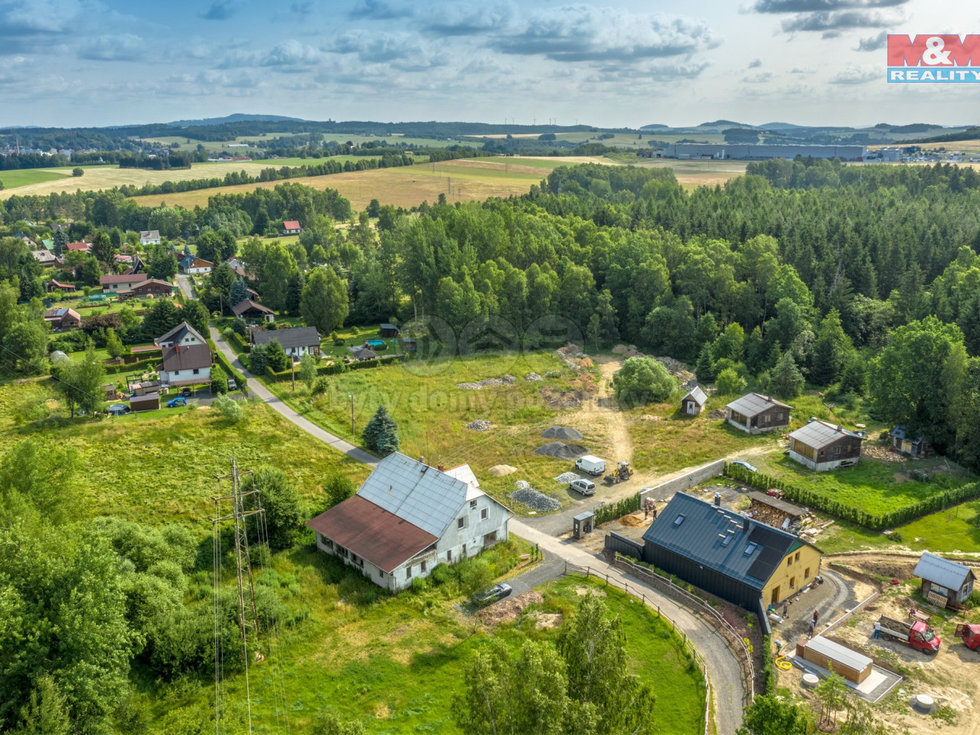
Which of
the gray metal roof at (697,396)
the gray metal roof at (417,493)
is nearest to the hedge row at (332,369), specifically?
the gray metal roof at (417,493)

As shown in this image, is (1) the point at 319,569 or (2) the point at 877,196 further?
(2) the point at 877,196

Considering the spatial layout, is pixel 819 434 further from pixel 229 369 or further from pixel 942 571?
pixel 229 369

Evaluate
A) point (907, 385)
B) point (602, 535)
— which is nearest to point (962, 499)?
point (907, 385)

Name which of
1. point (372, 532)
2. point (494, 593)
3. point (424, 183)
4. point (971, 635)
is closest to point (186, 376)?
point (372, 532)

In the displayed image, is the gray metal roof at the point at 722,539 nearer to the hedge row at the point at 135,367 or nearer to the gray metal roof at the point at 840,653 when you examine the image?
the gray metal roof at the point at 840,653

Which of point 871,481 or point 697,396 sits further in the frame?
point 697,396

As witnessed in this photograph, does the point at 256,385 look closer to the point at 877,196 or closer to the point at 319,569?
the point at 319,569
